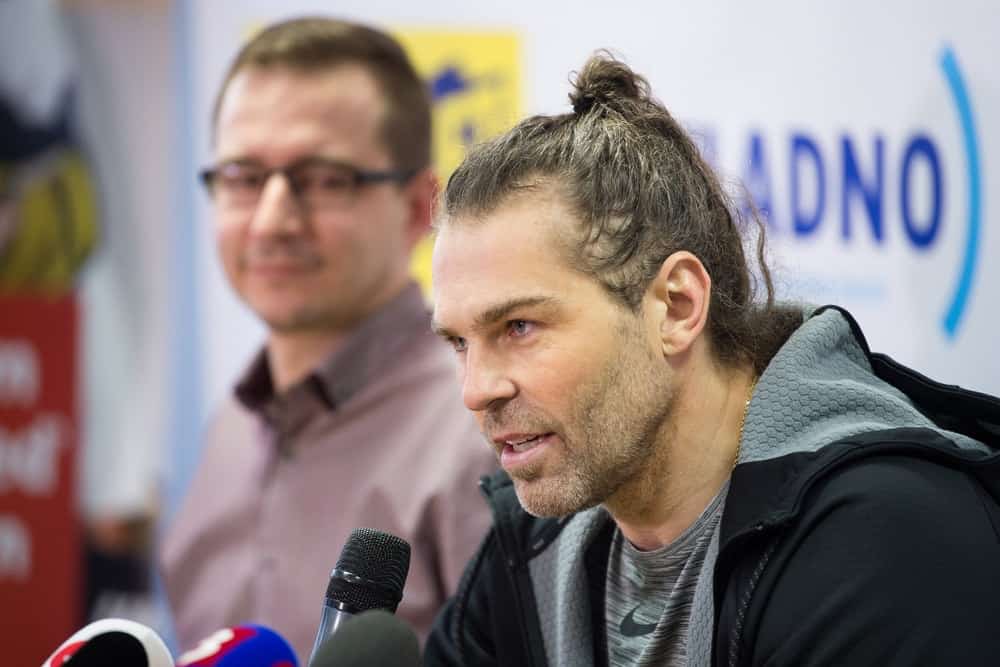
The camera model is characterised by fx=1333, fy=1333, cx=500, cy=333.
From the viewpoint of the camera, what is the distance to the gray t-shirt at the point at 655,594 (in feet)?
4.54

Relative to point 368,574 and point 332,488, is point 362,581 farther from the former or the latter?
point 332,488

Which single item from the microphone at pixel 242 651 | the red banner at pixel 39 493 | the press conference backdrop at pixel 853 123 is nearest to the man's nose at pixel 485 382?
the microphone at pixel 242 651

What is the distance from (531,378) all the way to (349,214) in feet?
3.18

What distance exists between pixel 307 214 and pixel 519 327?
0.96 meters

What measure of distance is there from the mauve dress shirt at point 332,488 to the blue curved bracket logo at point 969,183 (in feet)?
2.50

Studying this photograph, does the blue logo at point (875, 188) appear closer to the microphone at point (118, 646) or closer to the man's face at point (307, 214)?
the man's face at point (307, 214)

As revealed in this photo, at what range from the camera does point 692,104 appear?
2.26 metres

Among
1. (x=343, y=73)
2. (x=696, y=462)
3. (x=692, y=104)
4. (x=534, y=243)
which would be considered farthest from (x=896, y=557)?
(x=343, y=73)

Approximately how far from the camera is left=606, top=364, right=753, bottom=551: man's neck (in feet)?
4.61

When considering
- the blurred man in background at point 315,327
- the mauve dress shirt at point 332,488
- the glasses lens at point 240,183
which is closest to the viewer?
the mauve dress shirt at point 332,488

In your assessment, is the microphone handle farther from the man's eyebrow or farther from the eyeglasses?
the eyeglasses

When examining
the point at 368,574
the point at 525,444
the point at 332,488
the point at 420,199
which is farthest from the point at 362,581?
the point at 420,199

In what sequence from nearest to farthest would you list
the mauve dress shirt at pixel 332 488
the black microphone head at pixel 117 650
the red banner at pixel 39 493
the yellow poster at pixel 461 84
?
the black microphone head at pixel 117 650 < the mauve dress shirt at pixel 332 488 < the yellow poster at pixel 461 84 < the red banner at pixel 39 493

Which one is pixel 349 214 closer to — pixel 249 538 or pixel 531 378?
pixel 249 538
